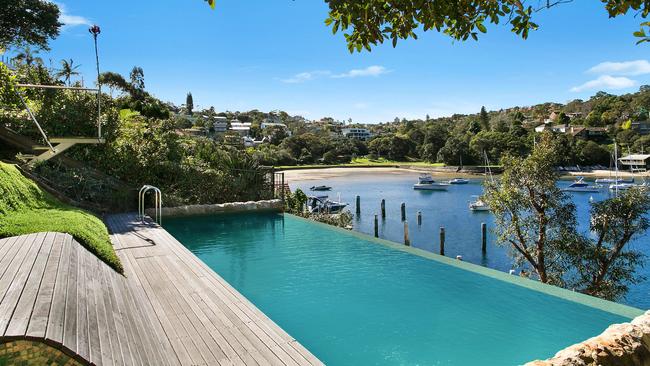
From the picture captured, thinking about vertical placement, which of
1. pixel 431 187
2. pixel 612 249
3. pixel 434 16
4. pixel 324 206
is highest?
pixel 434 16

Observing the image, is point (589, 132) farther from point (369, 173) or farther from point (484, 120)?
point (369, 173)

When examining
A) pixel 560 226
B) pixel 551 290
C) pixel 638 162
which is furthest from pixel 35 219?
pixel 638 162

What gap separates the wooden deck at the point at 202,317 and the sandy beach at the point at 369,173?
45894 millimetres

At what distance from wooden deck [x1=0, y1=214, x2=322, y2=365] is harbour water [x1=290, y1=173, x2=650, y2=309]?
12848 mm

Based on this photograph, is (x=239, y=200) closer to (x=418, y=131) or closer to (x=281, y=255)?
(x=281, y=255)

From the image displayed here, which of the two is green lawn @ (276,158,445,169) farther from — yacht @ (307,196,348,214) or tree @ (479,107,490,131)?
yacht @ (307,196,348,214)

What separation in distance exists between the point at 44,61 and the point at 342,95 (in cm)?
3758

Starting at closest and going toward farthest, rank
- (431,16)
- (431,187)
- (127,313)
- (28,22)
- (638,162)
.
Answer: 1. (431,16)
2. (127,313)
3. (28,22)
4. (431,187)
5. (638,162)

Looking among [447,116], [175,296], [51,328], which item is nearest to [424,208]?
[175,296]

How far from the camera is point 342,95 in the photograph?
50.4 m

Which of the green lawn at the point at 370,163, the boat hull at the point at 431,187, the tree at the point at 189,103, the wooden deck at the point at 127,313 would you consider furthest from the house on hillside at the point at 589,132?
the tree at the point at 189,103

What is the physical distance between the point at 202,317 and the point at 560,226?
1104 centimetres

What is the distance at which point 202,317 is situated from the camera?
425cm

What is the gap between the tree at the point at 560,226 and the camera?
11188mm
